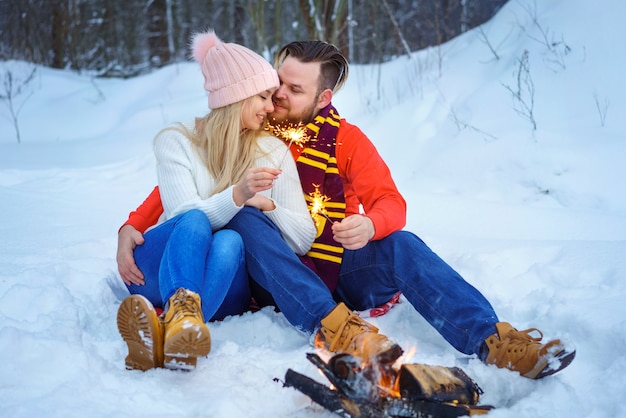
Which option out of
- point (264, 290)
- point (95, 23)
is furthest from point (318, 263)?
point (95, 23)

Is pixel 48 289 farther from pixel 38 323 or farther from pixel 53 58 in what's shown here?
pixel 53 58

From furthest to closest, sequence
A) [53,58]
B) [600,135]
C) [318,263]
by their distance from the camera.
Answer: [53,58]
[600,135]
[318,263]

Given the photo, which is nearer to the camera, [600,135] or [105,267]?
[105,267]

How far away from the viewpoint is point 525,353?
1841mm

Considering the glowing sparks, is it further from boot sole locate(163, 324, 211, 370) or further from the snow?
boot sole locate(163, 324, 211, 370)

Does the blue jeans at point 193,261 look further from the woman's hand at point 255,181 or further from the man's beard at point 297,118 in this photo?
the man's beard at point 297,118

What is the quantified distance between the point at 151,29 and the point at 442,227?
1696 centimetres

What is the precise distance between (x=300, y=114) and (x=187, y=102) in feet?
21.0

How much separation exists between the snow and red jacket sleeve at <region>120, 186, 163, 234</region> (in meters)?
0.39

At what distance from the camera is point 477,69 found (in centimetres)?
618

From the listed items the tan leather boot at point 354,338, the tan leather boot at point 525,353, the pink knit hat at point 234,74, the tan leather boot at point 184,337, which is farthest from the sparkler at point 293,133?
the tan leather boot at point 525,353

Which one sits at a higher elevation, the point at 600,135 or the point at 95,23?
the point at 95,23

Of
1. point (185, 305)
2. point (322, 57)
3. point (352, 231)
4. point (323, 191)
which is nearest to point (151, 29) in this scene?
point (322, 57)

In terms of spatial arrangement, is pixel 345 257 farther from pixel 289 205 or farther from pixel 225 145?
pixel 225 145
